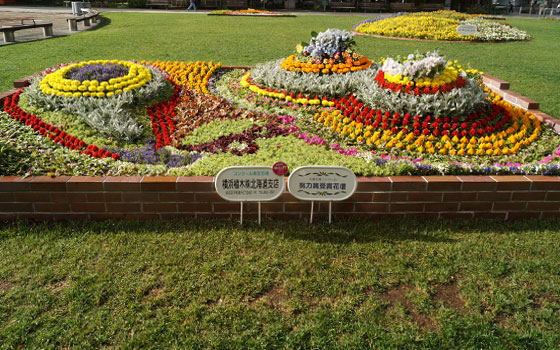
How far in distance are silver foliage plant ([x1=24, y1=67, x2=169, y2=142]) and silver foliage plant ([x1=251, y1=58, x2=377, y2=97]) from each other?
1766mm

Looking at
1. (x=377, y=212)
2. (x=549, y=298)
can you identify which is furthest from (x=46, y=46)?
(x=549, y=298)

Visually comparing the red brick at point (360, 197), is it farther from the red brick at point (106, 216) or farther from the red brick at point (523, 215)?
the red brick at point (106, 216)

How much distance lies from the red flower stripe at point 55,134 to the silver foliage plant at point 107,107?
26 cm

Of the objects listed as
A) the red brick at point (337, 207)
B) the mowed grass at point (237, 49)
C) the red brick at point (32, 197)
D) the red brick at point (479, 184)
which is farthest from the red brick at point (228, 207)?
the mowed grass at point (237, 49)

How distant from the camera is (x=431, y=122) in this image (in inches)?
198

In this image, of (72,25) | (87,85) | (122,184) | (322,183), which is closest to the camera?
(322,183)

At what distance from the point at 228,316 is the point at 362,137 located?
294 centimetres

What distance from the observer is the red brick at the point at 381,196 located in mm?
3758

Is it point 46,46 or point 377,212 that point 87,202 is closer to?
point 377,212

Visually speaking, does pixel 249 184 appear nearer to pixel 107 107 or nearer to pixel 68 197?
pixel 68 197

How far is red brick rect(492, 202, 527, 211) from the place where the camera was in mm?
3844

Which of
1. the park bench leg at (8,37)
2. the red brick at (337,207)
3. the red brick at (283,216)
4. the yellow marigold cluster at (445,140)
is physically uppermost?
the park bench leg at (8,37)

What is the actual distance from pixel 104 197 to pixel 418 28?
15.5m

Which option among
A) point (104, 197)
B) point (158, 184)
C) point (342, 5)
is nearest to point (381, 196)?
point (158, 184)
